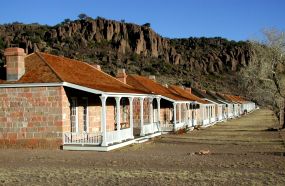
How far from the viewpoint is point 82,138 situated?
21.8 metres

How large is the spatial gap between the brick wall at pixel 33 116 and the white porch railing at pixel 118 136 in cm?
200

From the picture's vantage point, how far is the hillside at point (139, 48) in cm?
11189

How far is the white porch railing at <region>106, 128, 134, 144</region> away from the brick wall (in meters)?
2.00

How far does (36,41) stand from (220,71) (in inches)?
3189

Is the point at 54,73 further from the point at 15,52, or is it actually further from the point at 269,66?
the point at 269,66

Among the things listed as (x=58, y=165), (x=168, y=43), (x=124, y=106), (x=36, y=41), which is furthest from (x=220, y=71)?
(x=58, y=165)

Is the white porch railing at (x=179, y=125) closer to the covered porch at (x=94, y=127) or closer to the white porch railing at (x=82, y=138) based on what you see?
the covered porch at (x=94, y=127)

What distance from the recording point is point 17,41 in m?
118

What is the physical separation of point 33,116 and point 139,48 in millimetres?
141442

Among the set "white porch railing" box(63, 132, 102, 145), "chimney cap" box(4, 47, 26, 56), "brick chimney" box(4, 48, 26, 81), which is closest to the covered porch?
"white porch railing" box(63, 132, 102, 145)

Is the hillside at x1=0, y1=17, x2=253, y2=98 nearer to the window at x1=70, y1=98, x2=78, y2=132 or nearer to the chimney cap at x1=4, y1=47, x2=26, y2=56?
the window at x1=70, y1=98, x2=78, y2=132

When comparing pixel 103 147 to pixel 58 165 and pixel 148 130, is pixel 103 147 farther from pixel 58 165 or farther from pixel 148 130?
pixel 148 130

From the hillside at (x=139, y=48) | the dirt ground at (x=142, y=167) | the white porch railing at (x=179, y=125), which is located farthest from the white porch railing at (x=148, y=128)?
the hillside at (x=139, y=48)

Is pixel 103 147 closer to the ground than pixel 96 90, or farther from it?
closer to the ground
